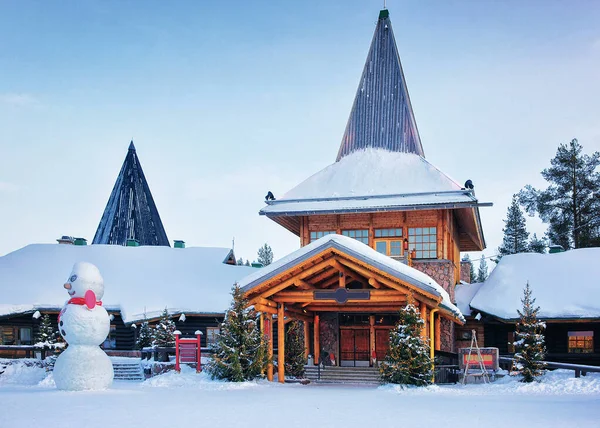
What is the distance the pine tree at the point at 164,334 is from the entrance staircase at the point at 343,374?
17.8 feet

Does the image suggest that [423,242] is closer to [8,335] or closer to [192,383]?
[192,383]

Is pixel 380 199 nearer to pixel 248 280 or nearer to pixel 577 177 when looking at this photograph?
pixel 248 280

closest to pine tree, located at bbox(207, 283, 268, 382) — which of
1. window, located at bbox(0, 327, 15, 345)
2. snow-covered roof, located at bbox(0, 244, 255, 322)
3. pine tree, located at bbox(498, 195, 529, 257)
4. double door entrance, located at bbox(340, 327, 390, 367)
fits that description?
double door entrance, located at bbox(340, 327, 390, 367)

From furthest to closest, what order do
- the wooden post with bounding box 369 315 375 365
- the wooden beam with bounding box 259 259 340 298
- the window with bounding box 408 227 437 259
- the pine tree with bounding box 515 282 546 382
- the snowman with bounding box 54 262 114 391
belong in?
the window with bounding box 408 227 437 259 < the wooden post with bounding box 369 315 375 365 < the wooden beam with bounding box 259 259 340 298 < the pine tree with bounding box 515 282 546 382 < the snowman with bounding box 54 262 114 391

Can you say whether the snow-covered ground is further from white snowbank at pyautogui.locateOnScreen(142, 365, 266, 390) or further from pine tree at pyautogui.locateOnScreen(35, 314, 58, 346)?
pine tree at pyautogui.locateOnScreen(35, 314, 58, 346)

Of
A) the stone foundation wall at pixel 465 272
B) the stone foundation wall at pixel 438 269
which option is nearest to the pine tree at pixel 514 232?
the stone foundation wall at pixel 465 272

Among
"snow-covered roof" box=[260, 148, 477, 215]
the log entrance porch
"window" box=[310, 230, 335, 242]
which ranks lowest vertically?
the log entrance porch

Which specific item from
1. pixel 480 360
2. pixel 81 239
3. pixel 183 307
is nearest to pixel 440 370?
pixel 480 360

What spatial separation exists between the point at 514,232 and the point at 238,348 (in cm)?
4115

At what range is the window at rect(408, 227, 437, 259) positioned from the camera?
24.0 m

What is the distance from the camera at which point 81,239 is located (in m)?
34.8

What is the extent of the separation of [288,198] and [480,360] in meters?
10.2

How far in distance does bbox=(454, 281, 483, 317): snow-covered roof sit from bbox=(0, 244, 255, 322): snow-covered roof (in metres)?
9.54

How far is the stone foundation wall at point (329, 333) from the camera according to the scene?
2384cm
